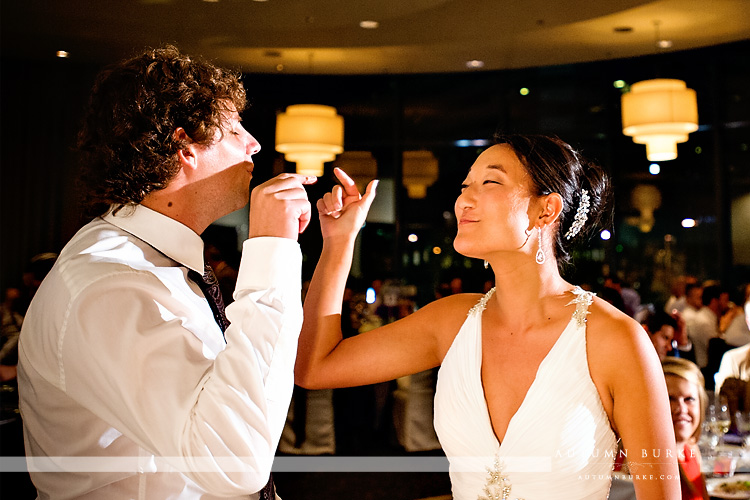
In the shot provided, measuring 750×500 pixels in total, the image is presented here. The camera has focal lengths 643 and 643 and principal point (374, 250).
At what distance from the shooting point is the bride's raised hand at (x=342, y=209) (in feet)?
5.44

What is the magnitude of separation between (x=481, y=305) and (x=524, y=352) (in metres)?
0.18

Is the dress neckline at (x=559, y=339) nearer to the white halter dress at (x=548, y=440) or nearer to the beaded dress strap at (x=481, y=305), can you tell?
the white halter dress at (x=548, y=440)

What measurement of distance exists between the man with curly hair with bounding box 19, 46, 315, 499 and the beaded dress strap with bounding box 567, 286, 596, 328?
704mm

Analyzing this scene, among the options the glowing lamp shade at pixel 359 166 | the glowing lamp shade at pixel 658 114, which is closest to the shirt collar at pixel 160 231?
the glowing lamp shade at pixel 359 166

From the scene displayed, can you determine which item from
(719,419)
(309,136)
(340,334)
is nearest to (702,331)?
(719,419)

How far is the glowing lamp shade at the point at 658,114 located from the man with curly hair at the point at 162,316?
1.12m

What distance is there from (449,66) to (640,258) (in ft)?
2.49

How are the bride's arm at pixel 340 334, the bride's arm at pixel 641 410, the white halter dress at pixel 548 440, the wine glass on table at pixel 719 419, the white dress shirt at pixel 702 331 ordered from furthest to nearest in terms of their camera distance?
the wine glass on table at pixel 719 419
the white dress shirt at pixel 702 331
the bride's arm at pixel 340 334
the white halter dress at pixel 548 440
the bride's arm at pixel 641 410

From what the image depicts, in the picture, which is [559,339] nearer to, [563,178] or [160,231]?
[563,178]

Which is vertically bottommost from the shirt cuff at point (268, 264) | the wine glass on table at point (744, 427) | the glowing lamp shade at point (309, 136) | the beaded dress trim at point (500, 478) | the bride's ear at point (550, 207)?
the wine glass on table at point (744, 427)

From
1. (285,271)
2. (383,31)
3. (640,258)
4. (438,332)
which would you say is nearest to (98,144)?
(285,271)

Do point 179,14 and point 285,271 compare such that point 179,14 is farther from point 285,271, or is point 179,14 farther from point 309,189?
point 285,271

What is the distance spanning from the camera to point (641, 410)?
4.40 ft

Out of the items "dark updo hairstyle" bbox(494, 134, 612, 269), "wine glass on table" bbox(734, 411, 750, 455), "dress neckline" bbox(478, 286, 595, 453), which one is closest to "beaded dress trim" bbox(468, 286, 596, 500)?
"dress neckline" bbox(478, 286, 595, 453)
